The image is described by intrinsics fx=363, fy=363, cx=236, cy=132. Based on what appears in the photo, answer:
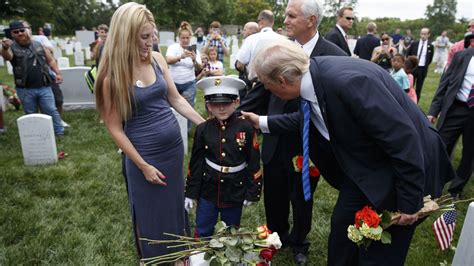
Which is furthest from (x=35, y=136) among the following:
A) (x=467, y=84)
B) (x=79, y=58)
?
(x=79, y=58)

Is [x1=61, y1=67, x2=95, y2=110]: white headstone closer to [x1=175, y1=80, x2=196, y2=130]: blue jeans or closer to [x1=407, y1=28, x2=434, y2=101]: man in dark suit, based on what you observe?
[x1=175, y1=80, x2=196, y2=130]: blue jeans

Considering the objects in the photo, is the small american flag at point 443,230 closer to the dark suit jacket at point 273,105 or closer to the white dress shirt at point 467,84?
the dark suit jacket at point 273,105

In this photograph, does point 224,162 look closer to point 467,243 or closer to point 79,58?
point 467,243

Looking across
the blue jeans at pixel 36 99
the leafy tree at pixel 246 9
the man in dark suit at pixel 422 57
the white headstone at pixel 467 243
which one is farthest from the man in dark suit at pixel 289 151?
the leafy tree at pixel 246 9

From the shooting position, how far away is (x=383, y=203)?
6.43 feet

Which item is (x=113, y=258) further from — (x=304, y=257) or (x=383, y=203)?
(x=383, y=203)

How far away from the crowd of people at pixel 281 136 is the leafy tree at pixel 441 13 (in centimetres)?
5499

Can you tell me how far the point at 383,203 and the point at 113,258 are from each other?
2.44m

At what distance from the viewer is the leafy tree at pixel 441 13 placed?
5075cm

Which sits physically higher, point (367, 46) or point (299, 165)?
point (367, 46)

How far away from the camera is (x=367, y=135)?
185 cm

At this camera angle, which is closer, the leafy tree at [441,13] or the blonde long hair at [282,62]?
the blonde long hair at [282,62]

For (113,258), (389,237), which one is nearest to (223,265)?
(389,237)

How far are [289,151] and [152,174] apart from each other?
112 cm
